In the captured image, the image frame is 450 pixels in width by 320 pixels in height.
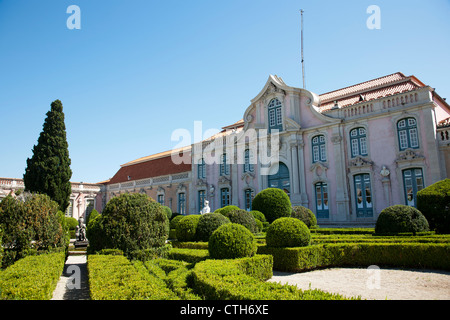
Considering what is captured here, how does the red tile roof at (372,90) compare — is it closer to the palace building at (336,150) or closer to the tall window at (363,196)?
the palace building at (336,150)

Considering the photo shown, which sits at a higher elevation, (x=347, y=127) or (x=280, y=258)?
(x=347, y=127)

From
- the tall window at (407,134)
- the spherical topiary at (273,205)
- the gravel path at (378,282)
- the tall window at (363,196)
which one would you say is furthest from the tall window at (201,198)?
the gravel path at (378,282)

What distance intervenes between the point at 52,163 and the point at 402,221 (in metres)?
23.4

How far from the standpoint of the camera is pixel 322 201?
70.8 feet

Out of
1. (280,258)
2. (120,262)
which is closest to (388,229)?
(280,258)

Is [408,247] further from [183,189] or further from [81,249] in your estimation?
[183,189]

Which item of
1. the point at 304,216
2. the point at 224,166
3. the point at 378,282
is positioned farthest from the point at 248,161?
the point at 378,282

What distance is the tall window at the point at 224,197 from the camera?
90.8ft

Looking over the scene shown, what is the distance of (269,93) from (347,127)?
7021 mm

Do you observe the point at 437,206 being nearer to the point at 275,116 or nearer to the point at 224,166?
the point at 275,116

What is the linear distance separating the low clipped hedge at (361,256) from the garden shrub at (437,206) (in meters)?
4.45

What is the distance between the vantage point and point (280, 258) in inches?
376

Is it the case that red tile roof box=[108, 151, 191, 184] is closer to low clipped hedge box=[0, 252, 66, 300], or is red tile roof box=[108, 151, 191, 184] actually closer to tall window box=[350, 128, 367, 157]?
tall window box=[350, 128, 367, 157]
